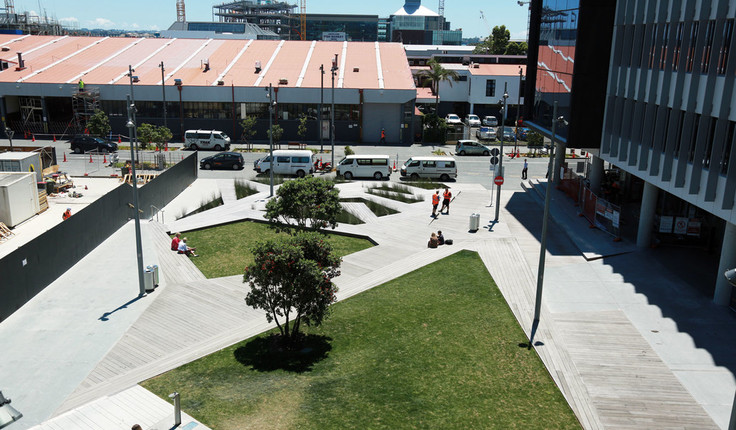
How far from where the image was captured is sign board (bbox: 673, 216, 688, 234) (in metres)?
26.8

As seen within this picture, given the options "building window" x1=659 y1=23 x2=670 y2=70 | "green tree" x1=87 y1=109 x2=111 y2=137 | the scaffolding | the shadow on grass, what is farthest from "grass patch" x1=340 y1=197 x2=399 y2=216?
the scaffolding

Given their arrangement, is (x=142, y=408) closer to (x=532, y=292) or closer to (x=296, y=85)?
(x=532, y=292)

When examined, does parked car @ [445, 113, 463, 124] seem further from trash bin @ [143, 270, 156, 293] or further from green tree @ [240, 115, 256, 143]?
trash bin @ [143, 270, 156, 293]

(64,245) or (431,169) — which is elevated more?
(64,245)

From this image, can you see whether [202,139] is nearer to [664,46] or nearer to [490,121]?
[490,121]

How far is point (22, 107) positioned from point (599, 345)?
60636 mm

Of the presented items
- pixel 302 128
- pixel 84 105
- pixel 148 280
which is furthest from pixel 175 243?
pixel 84 105

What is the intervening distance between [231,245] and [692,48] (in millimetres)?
20676

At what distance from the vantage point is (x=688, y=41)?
23.5 meters

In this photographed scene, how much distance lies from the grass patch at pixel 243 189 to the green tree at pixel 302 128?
1967cm

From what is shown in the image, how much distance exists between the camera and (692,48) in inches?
920

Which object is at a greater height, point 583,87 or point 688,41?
point 688,41

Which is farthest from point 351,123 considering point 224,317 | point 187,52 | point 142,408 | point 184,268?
point 142,408

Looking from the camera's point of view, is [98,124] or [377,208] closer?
[377,208]
